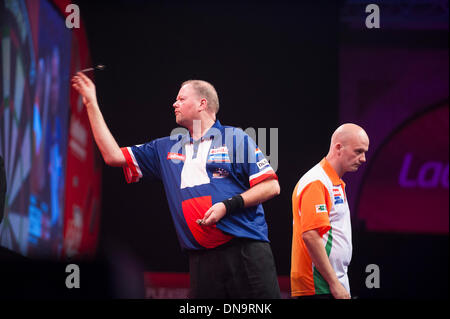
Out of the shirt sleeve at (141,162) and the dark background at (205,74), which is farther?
the dark background at (205,74)

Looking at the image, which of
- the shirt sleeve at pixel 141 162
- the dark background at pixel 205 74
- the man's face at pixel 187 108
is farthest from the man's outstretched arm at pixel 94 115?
the dark background at pixel 205 74

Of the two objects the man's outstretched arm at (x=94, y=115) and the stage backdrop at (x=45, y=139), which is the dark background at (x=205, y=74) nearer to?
the stage backdrop at (x=45, y=139)

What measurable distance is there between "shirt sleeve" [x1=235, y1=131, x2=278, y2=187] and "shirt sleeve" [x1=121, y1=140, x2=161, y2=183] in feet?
1.43

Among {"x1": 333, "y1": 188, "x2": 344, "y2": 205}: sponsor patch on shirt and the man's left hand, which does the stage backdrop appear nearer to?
the man's left hand

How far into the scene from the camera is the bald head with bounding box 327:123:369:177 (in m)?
2.64

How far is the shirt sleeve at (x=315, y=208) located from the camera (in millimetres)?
2438

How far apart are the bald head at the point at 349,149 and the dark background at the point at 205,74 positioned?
85.4 inches

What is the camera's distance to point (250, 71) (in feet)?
16.1

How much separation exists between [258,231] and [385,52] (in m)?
4.46

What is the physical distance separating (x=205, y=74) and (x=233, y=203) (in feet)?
9.09

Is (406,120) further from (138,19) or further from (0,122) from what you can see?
(0,122)

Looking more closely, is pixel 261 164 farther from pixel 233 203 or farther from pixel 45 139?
pixel 45 139

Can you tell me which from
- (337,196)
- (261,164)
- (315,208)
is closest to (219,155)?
(261,164)

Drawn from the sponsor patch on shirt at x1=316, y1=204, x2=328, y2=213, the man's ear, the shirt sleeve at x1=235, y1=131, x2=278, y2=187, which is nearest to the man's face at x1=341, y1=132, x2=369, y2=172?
the sponsor patch on shirt at x1=316, y1=204, x2=328, y2=213
